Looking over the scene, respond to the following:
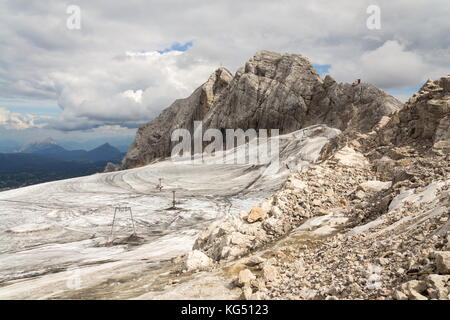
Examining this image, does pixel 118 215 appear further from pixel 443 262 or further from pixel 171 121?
pixel 171 121

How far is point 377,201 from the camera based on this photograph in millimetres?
11141

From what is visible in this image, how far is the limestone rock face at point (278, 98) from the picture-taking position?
159 ft

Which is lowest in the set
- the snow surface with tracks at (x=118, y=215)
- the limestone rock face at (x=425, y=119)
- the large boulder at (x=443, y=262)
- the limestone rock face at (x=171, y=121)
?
the snow surface with tracks at (x=118, y=215)
